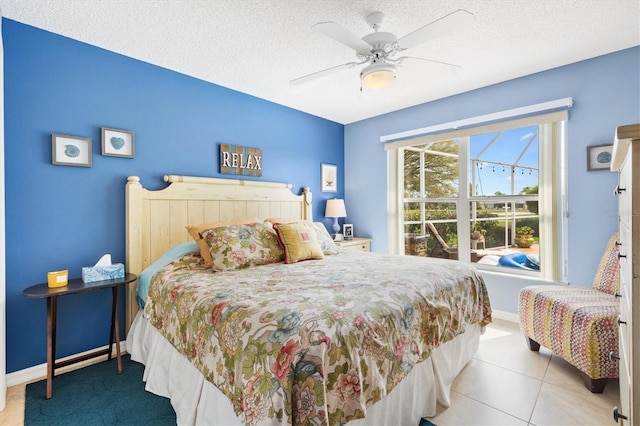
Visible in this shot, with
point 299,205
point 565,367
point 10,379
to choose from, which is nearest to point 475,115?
point 299,205

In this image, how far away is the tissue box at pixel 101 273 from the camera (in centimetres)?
213

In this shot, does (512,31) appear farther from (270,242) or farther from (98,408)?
(98,408)

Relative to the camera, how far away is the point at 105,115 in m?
2.46

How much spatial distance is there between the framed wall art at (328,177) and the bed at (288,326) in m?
1.56

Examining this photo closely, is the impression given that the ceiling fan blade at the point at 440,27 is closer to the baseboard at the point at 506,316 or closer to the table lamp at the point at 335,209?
the table lamp at the point at 335,209

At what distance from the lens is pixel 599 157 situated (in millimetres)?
2637

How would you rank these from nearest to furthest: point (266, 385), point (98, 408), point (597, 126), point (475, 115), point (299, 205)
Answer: point (266, 385), point (98, 408), point (597, 126), point (475, 115), point (299, 205)

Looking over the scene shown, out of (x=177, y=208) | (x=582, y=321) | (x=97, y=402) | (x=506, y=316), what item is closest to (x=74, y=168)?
(x=177, y=208)

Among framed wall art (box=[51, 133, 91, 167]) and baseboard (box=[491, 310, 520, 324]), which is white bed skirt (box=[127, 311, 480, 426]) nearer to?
baseboard (box=[491, 310, 520, 324])

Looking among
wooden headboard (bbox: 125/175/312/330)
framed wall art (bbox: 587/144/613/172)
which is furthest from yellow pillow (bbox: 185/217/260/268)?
framed wall art (bbox: 587/144/613/172)

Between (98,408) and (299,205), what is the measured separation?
260 cm

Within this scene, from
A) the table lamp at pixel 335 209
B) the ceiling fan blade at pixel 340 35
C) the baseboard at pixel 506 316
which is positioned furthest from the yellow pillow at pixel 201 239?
the baseboard at pixel 506 316

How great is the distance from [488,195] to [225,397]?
3.29m

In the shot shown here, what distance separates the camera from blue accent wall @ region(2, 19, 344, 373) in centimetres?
211
